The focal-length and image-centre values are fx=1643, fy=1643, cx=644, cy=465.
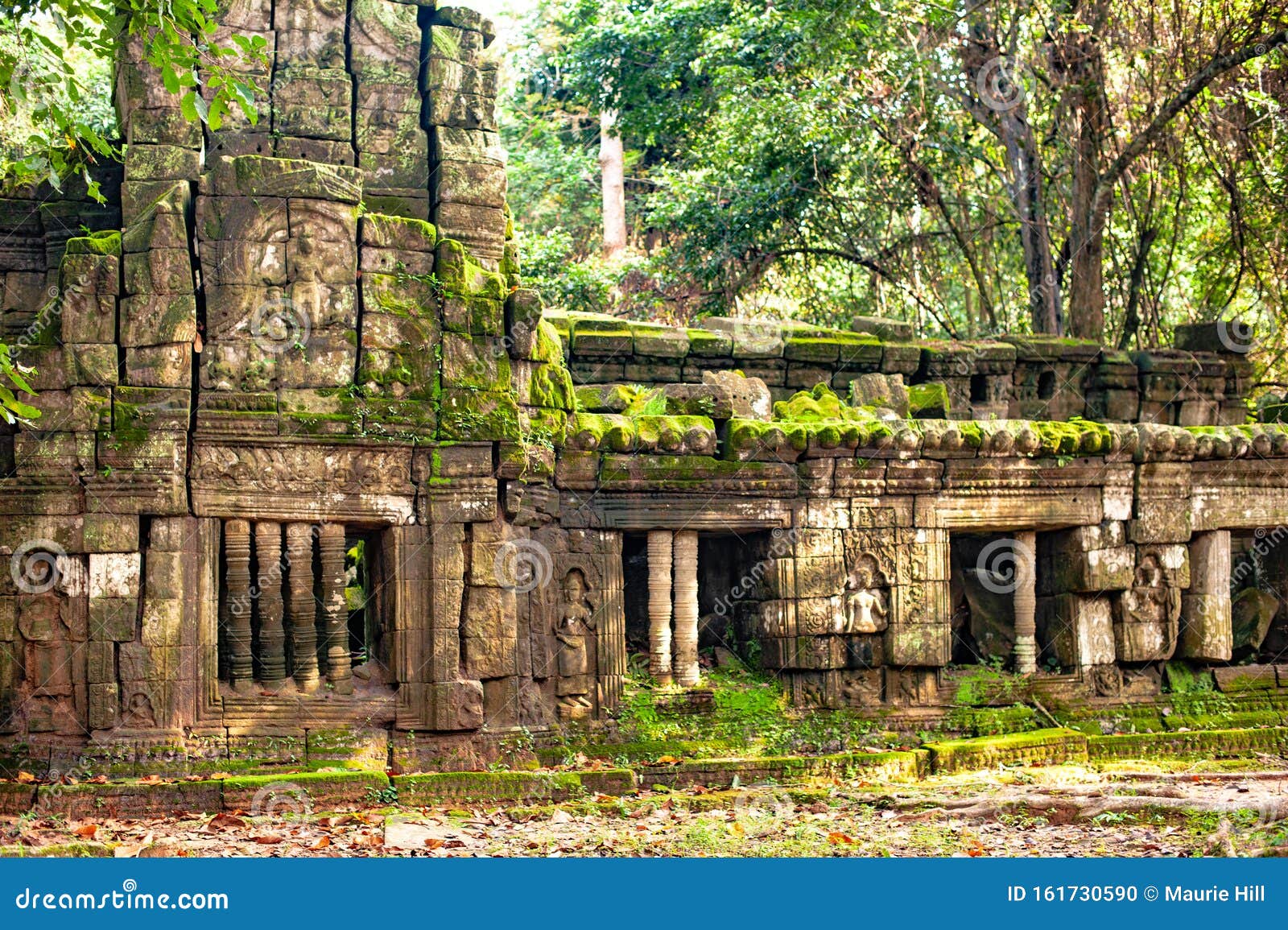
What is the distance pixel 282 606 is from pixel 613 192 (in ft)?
47.8

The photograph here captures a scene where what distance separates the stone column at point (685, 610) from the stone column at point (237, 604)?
3408 mm

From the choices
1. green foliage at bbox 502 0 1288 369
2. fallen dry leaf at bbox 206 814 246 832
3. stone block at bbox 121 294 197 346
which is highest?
green foliage at bbox 502 0 1288 369

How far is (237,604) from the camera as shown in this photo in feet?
38.8

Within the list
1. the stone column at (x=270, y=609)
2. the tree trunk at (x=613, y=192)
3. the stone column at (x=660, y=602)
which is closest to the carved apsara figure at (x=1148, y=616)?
the stone column at (x=660, y=602)

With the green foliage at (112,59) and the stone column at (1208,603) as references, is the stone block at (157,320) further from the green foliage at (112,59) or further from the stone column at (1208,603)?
the stone column at (1208,603)

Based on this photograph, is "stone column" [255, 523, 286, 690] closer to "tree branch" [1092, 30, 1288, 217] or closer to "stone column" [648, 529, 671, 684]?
"stone column" [648, 529, 671, 684]

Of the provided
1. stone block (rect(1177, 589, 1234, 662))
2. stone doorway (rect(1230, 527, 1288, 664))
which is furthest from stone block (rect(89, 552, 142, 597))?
stone doorway (rect(1230, 527, 1288, 664))

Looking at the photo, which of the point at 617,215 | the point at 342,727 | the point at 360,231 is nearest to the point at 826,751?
the point at 342,727

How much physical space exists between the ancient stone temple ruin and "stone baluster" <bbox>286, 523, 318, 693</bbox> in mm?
32

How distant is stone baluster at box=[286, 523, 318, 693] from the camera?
11.9 meters

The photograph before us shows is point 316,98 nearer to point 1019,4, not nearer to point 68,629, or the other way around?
point 68,629

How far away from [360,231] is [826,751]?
552 centimetres

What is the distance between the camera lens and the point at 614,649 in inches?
508

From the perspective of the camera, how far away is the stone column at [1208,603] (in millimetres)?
14656
